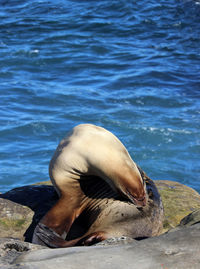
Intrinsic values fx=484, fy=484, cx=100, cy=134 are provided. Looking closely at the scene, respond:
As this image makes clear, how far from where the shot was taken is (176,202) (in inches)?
198

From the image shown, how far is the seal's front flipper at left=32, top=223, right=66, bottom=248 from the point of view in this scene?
3.85m

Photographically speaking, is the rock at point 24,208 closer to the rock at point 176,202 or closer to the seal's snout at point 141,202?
the seal's snout at point 141,202

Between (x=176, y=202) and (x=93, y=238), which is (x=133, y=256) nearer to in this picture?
(x=93, y=238)

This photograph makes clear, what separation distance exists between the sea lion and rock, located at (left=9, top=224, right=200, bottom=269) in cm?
138

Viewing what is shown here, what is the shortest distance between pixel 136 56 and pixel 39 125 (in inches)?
221

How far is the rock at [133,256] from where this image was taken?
221 centimetres

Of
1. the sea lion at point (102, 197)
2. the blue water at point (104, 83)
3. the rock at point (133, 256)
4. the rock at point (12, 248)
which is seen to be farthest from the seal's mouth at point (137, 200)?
A: the blue water at point (104, 83)

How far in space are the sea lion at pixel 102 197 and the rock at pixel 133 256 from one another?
1.38 meters

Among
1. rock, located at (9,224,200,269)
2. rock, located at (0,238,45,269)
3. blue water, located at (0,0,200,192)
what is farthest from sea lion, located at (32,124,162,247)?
blue water, located at (0,0,200,192)

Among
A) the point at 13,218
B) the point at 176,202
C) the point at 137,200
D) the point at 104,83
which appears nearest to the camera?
the point at 137,200

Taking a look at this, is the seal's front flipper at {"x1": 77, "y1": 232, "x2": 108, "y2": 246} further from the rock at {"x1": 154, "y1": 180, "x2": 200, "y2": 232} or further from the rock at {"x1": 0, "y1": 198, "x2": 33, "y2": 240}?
the rock at {"x1": 154, "y1": 180, "x2": 200, "y2": 232}

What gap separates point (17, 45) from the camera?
14.7 metres

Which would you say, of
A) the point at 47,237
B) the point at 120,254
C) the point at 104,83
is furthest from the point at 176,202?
the point at 104,83

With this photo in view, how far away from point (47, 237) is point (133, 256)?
1704mm
